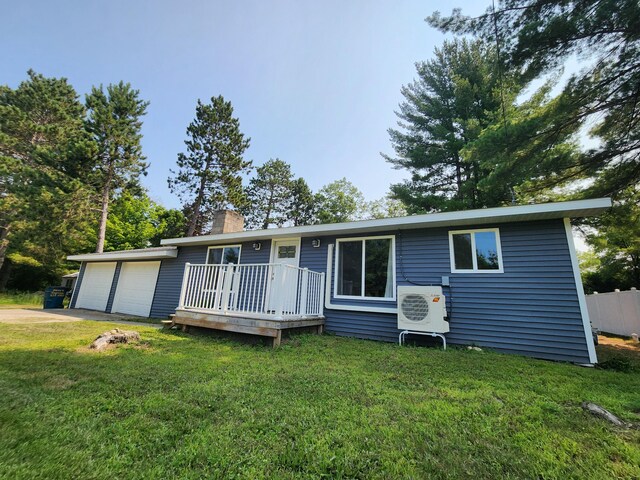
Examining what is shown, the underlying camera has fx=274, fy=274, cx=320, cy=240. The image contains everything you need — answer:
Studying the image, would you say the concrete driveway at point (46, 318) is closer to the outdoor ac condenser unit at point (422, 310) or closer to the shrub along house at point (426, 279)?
the shrub along house at point (426, 279)

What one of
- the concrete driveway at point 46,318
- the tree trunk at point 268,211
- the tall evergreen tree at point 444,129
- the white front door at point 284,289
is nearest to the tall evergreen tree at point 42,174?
the concrete driveway at point 46,318

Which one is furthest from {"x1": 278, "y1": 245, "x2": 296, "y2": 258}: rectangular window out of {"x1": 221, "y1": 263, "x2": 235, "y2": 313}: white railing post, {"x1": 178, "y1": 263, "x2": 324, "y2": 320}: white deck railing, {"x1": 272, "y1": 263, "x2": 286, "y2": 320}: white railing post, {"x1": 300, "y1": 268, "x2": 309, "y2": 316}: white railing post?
{"x1": 272, "y1": 263, "x2": 286, "y2": 320}: white railing post

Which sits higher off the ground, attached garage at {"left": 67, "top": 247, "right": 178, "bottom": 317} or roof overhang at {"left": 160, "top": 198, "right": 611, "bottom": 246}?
roof overhang at {"left": 160, "top": 198, "right": 611, "bottom": 246}

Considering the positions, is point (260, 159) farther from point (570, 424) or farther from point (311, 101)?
point (570, 424)

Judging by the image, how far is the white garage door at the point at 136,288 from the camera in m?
9.26

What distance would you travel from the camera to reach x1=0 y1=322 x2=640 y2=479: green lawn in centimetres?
150

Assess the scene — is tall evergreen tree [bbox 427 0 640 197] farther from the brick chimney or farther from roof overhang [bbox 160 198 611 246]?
the brick chimney

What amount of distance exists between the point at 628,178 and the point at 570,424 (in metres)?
6.91

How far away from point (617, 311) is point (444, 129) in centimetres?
877

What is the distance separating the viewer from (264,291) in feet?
19.6

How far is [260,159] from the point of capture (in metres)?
21.8

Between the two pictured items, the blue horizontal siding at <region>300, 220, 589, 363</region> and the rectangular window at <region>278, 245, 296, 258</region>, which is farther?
the rectangular window at <region>278, 245, 296, 258</region>

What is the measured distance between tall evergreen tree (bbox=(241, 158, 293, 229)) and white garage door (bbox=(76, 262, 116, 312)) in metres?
11.5

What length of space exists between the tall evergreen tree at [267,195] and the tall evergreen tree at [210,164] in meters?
3.60
